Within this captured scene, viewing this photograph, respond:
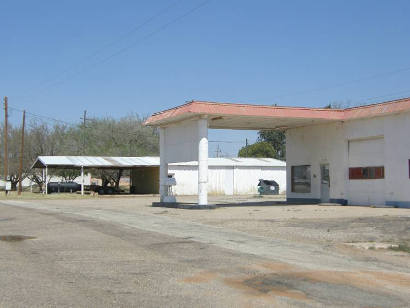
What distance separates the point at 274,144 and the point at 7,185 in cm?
5247

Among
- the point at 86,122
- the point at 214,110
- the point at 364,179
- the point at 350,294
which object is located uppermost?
the point at 86,122

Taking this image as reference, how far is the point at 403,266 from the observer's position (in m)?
10.9

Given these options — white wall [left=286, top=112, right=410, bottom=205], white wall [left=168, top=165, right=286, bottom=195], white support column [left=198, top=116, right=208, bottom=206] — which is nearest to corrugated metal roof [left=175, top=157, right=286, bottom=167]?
white wall [left=168, top=165, right=286, bottom=195]

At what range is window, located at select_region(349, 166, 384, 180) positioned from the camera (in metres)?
28.7

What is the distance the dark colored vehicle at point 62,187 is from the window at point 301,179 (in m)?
31.5

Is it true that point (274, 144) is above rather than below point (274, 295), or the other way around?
above

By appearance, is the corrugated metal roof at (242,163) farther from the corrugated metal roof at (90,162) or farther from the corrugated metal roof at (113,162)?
the corrugated metal roof at (90,162)

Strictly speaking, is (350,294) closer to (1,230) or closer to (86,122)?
(1,230)

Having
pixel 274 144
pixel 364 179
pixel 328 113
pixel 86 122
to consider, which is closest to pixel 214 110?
pixel 328 113

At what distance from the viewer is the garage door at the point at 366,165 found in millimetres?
28703

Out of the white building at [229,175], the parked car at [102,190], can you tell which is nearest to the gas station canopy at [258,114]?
the white building at [229,175]

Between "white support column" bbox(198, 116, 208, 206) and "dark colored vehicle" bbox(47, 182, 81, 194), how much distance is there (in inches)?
1335

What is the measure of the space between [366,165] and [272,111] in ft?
19.5

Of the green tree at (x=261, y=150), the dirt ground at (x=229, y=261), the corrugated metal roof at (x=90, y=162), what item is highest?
the green tree at (x=261, y=150)
